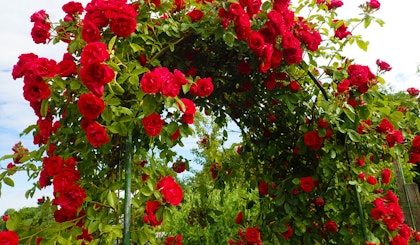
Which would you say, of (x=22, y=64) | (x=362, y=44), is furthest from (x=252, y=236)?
(x=22, y=64)

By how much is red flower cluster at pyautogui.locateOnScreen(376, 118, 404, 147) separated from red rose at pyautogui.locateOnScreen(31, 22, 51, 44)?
5.85ft

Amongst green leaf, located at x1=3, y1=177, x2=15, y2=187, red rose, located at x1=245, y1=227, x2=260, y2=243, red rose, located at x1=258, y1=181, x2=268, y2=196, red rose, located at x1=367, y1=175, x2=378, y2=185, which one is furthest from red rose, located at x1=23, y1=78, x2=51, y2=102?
red rose, located at x1=367, y1=175, x2=378, y2=185

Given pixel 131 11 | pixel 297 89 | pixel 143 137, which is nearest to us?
pixel 131 11

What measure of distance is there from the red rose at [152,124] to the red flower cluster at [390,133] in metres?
1.25

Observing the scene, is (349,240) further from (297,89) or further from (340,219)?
(297,89)

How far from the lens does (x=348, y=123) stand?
1.99 meters

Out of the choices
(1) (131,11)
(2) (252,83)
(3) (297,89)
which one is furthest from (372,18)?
(1) (131,11)

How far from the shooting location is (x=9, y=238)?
1.45 metres

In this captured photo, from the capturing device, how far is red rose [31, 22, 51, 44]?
1.92 metres

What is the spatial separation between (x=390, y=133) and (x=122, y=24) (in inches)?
57.7

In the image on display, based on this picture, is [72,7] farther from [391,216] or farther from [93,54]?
[391,216]

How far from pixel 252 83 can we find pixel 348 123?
2.03 ft

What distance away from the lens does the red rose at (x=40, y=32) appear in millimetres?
1921

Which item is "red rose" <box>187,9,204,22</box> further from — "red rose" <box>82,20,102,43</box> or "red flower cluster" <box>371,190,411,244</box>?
"red flower cluster" <box>371,190,411,244</box>
